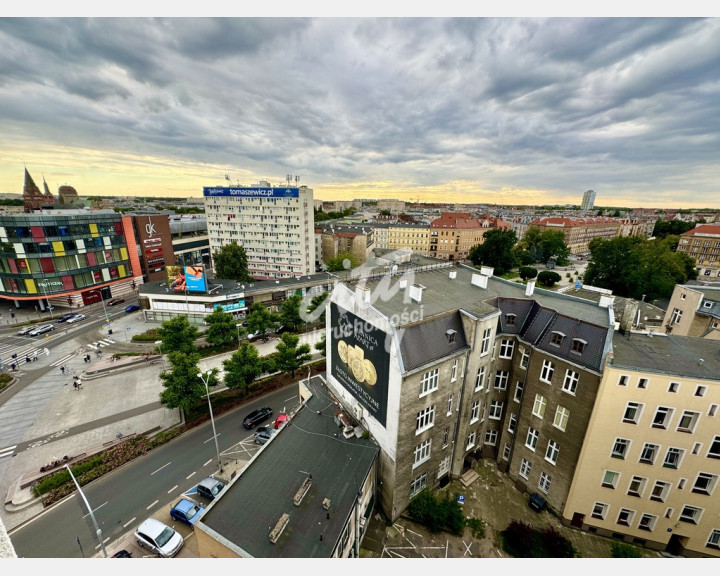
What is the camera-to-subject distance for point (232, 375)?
119 feet

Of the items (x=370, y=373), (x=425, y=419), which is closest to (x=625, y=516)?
(x=425, y=419)

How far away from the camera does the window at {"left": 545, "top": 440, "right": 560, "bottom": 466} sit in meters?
24.6

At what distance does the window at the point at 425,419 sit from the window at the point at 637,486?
15.3 meters

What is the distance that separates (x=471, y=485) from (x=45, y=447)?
43.6 meters

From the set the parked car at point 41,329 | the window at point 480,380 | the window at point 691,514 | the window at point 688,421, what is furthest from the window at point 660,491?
the parked car at point 41,329

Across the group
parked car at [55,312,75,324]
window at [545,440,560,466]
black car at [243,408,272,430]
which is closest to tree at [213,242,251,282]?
parked car at [55,312,75,324]

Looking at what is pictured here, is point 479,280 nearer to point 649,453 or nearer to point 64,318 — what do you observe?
point 649,453

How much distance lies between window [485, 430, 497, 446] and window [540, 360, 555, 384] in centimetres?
879

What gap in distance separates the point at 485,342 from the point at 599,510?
15927 mm

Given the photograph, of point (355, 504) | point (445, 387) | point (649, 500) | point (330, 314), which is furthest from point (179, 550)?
point (649, 500)

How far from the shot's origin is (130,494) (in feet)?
86.4

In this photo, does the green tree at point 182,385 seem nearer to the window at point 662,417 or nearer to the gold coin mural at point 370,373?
the gold coin mural at point 370,373

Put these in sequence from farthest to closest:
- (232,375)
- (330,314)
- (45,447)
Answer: (232,375) → (45,447) → (330,314)

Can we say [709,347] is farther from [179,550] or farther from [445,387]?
[179,550]
